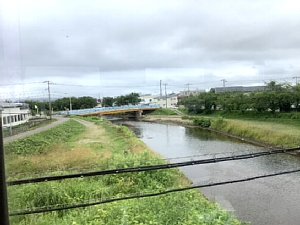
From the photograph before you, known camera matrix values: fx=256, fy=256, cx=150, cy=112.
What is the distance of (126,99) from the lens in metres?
2.54

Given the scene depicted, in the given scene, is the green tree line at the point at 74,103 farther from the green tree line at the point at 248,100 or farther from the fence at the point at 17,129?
the green tree line at the point at 248,100

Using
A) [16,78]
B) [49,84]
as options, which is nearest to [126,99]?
[49,84]

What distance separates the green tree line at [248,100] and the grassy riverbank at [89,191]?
1442 millimetres

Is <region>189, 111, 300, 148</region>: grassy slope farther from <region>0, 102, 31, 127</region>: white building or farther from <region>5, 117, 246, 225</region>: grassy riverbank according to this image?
<region>0, 102, 31, 127</region>: white building

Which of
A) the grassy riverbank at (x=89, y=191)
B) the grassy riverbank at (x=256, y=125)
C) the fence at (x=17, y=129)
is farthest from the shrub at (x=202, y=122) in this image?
the fence at (x=17, y=129)

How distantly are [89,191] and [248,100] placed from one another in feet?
7.73

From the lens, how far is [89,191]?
1482 mm

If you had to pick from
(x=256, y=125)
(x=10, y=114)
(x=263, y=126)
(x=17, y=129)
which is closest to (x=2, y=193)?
(x=10, y=114)

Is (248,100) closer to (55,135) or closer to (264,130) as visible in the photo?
(264,130)

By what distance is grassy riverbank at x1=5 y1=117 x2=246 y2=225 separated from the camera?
2.98 feet

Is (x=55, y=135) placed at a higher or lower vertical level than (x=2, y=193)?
lower

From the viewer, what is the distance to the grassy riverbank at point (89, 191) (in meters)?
0.91

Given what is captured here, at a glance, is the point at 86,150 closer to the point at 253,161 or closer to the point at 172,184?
the point at 172,184

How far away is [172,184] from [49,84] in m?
1.02
